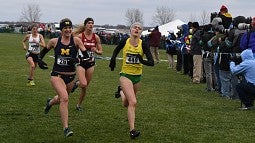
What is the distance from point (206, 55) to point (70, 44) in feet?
22.5

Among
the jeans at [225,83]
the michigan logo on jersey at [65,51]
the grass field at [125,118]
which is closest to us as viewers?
the grass field at [125,118]

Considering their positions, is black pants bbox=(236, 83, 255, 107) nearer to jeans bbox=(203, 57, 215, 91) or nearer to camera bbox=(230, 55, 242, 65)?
camera bbox=(230, 55, 242, 65)

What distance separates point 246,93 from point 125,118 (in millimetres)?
3120

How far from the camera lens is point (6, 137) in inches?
308

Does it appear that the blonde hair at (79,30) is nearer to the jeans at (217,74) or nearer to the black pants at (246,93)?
the black pants at (246,93)

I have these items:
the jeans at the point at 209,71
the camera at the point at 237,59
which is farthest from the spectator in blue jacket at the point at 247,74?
the jeans at the point at 209,71

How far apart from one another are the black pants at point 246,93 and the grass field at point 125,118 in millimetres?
343

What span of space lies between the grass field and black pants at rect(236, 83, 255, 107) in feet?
1.12

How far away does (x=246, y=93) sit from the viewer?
35.8 feet

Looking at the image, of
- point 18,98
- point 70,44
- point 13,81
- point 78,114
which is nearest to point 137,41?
point 70,44

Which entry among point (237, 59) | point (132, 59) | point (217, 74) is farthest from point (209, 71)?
point (132, 59)

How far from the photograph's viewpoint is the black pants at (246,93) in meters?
10.8

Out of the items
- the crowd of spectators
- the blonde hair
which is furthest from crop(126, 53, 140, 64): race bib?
the crowd of spectators

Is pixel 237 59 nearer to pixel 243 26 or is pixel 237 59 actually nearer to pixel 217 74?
pixel 243 26
